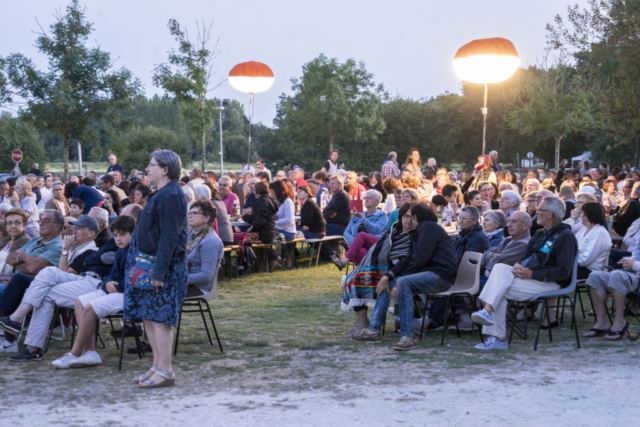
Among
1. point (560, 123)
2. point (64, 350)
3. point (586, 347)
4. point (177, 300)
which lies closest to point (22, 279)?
point (64, 350)

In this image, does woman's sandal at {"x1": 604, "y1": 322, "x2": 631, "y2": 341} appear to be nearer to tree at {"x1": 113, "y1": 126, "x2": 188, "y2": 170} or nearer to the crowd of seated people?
the crowd of seated people

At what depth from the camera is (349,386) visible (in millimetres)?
4879

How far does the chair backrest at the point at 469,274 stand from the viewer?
634cm

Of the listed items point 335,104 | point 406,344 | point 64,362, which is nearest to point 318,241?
point 406,344

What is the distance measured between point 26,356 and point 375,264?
303 centimetres

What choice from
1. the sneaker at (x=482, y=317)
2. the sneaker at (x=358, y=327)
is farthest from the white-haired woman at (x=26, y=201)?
the sneaker at (x=482, y=317)

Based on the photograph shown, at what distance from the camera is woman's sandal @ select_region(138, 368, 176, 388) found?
4832mm

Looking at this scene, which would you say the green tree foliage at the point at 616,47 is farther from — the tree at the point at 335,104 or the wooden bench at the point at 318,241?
the tree at the point at 335,104

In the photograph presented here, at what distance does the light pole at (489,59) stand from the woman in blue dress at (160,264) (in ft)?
21.5

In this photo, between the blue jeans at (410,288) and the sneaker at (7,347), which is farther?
the blue jeans at (410,288)

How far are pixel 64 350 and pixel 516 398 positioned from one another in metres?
3.73

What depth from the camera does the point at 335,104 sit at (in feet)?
132

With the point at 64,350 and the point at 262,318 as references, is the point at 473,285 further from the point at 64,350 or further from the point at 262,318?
the point at 64,350

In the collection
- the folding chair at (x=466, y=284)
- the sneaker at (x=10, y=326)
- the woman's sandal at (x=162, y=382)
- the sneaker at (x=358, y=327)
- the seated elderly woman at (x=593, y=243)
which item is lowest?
the woman's sandal at (x=162, y=382)
